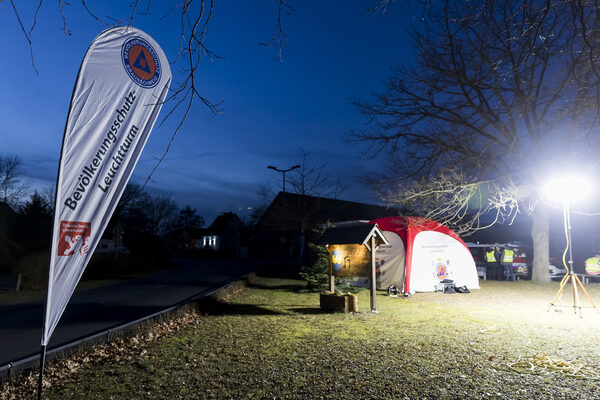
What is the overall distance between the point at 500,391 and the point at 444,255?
481 inches

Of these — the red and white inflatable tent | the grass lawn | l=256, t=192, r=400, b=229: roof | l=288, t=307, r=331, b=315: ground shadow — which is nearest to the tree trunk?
the red and white inflatable tent

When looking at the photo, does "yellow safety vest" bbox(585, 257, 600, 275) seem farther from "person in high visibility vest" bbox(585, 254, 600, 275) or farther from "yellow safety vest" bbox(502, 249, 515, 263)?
"yellow safety vest" bbox(502, 249, 515, 263)

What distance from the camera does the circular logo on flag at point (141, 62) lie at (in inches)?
172

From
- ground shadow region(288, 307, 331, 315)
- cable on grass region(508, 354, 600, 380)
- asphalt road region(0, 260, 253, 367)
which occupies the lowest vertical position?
asphalt road region(0, 260, 253, 367)

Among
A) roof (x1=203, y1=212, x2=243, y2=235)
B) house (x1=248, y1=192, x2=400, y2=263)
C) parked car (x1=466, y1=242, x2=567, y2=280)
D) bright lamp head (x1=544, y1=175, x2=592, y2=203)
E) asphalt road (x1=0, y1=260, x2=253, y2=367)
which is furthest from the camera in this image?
roof (x1=203, y1=212, x2=243, y2=235)

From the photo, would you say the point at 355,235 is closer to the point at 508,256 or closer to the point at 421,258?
the point at 421,258

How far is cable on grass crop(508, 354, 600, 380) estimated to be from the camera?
17.7 feet

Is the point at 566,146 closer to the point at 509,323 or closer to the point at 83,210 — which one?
the point at 509,323

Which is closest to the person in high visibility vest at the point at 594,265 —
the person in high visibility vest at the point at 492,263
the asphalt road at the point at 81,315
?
the person in high visibility vest at the point at 492,263

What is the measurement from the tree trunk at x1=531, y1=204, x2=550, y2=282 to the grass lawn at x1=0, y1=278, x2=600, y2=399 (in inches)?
334

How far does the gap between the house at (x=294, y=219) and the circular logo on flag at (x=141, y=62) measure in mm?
28548

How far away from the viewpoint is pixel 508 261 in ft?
67.6

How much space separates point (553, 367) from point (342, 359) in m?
3.09

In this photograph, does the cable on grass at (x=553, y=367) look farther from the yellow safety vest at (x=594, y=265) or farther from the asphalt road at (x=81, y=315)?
the yellow safety vest at (x=594, y=265)
